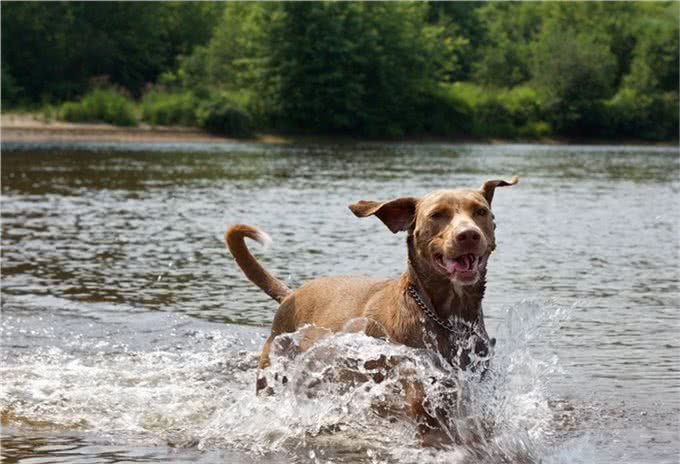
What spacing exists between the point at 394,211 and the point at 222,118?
186ft

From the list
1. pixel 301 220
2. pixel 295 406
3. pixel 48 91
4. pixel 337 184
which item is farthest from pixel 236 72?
pixel 295 406

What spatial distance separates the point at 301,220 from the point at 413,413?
12963mm

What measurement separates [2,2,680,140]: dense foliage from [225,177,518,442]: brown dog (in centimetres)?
5642

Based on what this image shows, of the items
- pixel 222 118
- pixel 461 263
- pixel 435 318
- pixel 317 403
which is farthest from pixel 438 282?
pixel 222 118

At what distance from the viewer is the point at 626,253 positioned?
51.1 feet

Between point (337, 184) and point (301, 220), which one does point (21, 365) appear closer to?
point (301, 220)

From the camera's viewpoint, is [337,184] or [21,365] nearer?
[21,365]

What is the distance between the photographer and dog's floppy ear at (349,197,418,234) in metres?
6.74

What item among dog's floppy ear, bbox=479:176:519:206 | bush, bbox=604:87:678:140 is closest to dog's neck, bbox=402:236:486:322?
dog's floppy ear, bbox=479:176:519:206

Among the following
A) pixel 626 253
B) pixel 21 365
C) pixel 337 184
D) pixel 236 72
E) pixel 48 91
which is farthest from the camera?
pixel 236 72

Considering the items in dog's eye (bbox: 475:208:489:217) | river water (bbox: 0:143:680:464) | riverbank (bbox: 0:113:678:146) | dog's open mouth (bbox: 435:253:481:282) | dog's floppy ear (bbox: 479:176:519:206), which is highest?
dog's floppy ear (bbox: 479:176:519:206)

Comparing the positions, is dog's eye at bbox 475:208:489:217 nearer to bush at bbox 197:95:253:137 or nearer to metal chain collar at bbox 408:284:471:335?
metal chain collar at bbox 408:284:471:335

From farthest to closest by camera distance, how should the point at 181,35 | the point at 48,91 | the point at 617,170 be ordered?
the point at 181,35 < the point at 48,91 < the point at 617,170

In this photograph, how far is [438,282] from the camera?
651 cm
